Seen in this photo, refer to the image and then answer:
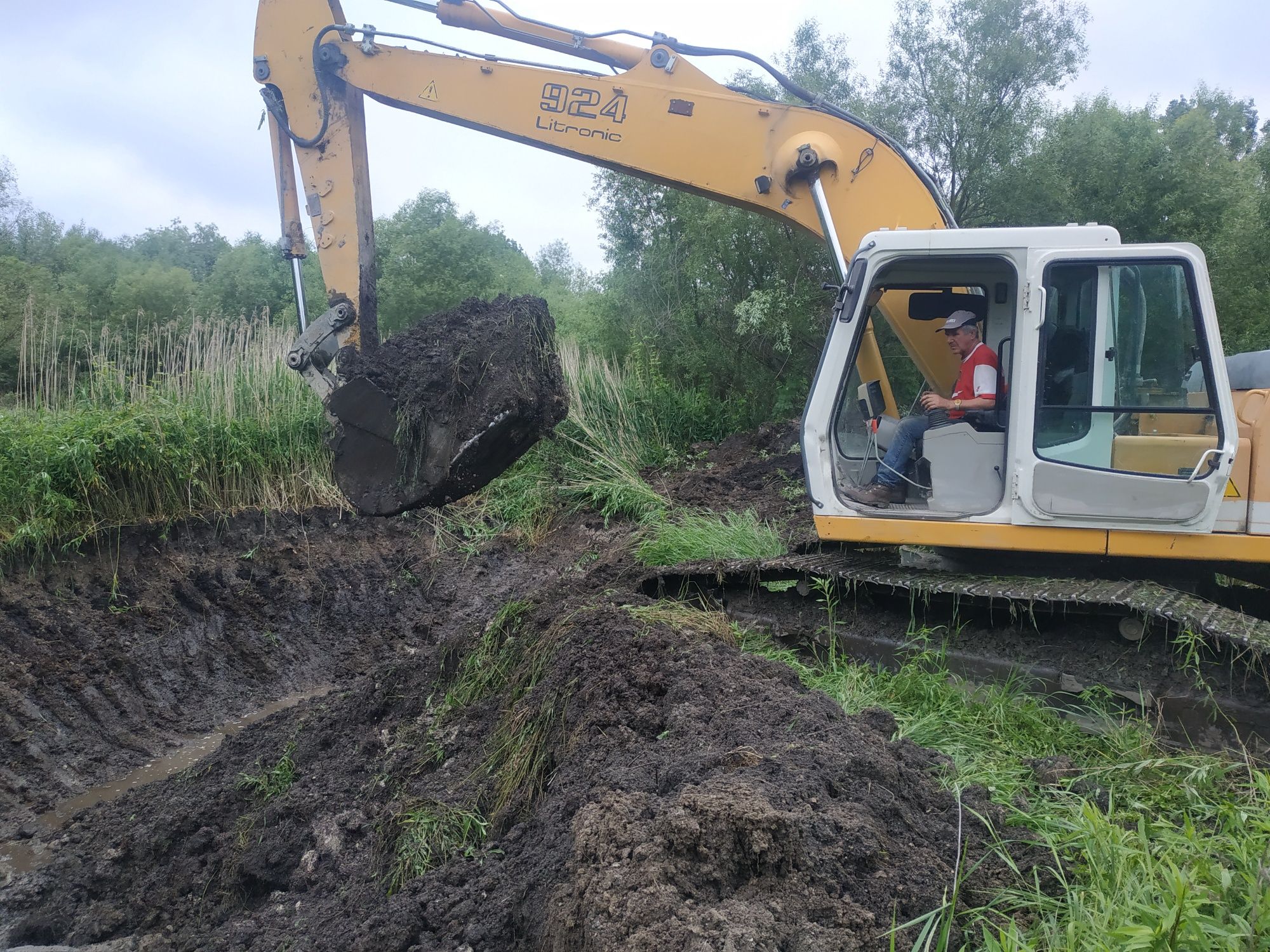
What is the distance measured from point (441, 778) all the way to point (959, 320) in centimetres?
327

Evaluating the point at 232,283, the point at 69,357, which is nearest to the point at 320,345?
the point at 69,357

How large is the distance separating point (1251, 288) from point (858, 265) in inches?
453

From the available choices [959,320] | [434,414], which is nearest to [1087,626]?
[959,320]

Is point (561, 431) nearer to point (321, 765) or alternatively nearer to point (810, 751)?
point (321, 765)

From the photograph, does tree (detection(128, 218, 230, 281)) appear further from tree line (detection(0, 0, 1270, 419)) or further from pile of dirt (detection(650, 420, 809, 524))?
pile of dirt (detection(650, 420, 809, 524))

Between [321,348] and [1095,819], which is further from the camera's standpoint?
[321,348]

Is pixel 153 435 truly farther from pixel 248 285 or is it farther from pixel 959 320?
pixel 248 285

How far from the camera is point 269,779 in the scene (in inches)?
174

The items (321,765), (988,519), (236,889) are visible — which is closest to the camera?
(236,889)

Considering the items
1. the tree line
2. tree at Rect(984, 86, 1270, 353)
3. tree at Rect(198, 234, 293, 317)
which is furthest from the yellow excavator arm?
tree at Rect(198, 234, 293, 317)

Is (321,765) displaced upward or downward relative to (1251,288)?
downward

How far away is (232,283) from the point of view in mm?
24547

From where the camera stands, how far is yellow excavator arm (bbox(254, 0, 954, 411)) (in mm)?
4906

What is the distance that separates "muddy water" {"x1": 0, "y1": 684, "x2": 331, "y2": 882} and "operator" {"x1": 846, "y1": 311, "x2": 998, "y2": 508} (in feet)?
13.8
